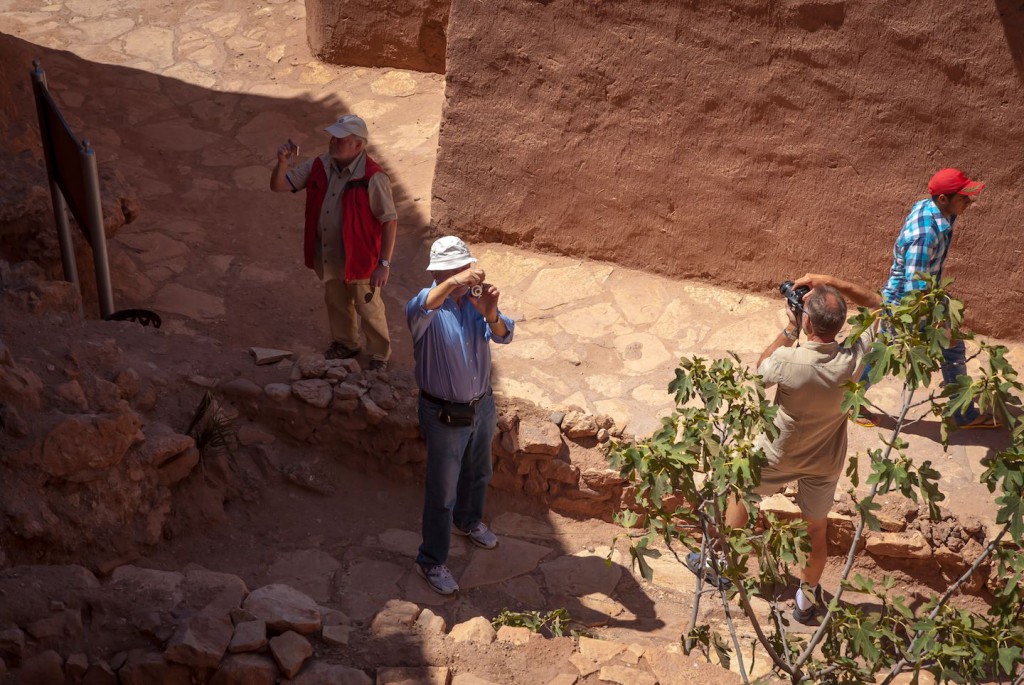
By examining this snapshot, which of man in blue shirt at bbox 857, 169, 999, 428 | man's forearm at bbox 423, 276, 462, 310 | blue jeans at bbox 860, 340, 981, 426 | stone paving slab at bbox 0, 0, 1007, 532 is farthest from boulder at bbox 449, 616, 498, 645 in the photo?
man in blue shirt at bbox 857, 169, 999, 428

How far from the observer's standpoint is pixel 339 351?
623 centimetres

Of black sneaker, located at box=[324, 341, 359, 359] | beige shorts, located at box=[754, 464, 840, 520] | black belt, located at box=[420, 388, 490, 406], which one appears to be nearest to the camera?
black belt, located at box=[420, 388, 490, 406]

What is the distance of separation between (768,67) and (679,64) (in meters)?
0.54

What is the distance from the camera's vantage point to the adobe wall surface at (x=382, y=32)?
31.0ft

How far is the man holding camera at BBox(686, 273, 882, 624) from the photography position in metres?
4.33

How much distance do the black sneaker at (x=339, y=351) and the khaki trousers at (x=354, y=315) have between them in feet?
0.07

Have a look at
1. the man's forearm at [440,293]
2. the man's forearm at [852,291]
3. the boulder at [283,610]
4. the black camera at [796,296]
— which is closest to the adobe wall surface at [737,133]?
the man's forearm at [852,291]

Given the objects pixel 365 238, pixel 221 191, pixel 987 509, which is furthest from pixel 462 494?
pixel 221 191

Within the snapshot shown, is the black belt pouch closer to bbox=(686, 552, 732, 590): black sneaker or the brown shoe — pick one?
bbox=(686, 552, 732, 590): black sneaker

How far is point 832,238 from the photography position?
6.61m

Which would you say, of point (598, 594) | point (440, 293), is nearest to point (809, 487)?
point (598, 594)

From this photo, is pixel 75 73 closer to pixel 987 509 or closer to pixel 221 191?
pixel 221 191

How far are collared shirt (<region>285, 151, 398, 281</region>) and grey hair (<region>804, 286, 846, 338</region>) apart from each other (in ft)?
7.79

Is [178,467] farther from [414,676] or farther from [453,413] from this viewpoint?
[414,676]
